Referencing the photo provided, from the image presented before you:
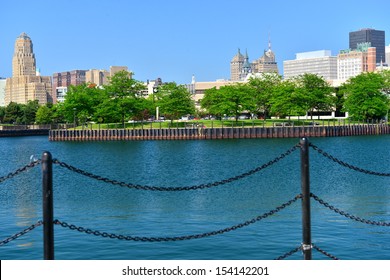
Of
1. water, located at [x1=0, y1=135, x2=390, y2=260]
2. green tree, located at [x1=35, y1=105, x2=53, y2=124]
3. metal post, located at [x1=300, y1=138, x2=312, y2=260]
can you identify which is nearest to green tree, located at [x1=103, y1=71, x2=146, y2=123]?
green tree, located at [x1=35, y1=105, x2=53, y2=124]

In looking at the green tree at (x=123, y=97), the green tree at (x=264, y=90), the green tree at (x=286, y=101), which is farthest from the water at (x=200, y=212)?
the green tree at (x=264, y=90)

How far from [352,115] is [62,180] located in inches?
3935

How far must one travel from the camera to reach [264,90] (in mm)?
151500

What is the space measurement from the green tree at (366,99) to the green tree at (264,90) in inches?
650

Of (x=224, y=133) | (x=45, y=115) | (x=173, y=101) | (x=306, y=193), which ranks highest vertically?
(x=173, y=101)

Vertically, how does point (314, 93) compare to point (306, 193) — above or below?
above

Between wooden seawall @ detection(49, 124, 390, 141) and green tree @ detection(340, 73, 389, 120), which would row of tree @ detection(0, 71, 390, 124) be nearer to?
green tree @ detection(340, 73, 389, 120)

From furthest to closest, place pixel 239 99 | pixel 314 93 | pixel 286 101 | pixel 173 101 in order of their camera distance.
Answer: pixel 314 93, pixel 173 101, pixel 239 99, pixel 286 101

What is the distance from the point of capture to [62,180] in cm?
5131

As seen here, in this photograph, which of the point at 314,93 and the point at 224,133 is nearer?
the point at 224,133

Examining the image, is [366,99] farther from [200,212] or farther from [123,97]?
[200,212]

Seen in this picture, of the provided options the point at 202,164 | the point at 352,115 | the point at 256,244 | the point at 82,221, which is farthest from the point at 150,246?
the point at 352,115

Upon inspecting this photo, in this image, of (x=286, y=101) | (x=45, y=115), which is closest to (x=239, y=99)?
(x=286, y=101)

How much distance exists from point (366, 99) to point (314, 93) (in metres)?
12.7
